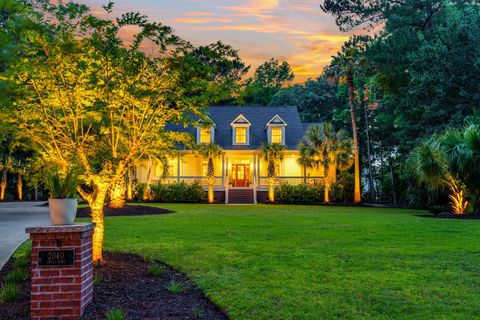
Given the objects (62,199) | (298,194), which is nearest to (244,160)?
(298,194)

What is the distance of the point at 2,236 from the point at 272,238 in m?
7.13

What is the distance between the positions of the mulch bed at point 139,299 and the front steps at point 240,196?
2278 cm

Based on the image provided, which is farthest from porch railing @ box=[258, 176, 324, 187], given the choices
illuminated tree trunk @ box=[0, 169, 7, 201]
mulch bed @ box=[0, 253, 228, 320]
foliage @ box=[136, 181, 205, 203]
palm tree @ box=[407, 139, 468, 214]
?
mulch bed @ box=[0, 253, 228, 320]

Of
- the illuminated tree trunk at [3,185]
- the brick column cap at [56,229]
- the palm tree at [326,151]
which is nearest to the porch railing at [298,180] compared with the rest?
the palm tree at [326,151]

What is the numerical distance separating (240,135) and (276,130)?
2698 millimetres

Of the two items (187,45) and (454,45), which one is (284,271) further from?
(454,45)

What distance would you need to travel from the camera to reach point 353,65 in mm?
30438

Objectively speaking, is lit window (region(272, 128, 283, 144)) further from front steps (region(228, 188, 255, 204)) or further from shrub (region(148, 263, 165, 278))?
shrub (region(148, 263, 165, 278))

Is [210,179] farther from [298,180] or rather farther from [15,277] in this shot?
[15,277]

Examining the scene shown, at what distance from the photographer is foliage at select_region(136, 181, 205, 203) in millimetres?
29844

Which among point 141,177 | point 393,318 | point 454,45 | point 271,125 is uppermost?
point 454,45

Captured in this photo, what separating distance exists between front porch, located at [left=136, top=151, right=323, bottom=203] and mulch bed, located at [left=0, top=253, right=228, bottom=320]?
23.1 metres

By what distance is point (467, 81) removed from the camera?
24688 mm

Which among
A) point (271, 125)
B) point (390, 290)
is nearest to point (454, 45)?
point (271, 125)
